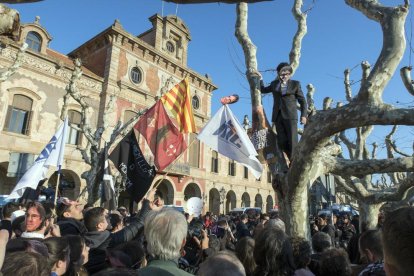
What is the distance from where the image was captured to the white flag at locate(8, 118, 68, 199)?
240 inches

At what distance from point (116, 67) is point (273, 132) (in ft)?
63.1

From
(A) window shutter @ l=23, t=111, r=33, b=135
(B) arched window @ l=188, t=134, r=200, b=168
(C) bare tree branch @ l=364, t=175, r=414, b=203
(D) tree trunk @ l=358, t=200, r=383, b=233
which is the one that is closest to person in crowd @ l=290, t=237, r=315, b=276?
(C) bare tree branch @ l=364, t=175, r=414, b=203

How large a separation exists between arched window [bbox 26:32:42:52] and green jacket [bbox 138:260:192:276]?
20.5 metres

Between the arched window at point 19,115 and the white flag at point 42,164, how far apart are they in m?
12.0

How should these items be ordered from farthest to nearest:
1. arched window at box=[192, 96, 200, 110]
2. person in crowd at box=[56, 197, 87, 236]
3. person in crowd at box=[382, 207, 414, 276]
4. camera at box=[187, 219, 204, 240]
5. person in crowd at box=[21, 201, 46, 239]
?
arched window at box=[192, 96, 200, 110] < camera at box=[187, 219, 204, 240] < person in crowd at box=[56, 197, 87, 236] < person in crowd at box=[21, 201, 46, 239] < person in crowd at box=[382, 207, 414, 276]

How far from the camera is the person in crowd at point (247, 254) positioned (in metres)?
2.80

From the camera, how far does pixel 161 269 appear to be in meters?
1.97

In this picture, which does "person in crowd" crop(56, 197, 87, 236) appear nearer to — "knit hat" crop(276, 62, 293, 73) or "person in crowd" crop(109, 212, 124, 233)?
"person in crowd" crop(109, 212, 124, 233)

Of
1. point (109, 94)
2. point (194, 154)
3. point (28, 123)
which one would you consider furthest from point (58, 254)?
point (194, 154)

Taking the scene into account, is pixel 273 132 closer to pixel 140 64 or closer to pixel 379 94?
pixel 379 94

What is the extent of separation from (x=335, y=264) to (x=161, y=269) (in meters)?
1.66

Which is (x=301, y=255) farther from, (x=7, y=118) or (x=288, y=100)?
(x=7, y=118)

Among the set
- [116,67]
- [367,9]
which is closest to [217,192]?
[116,67]

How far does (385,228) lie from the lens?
1.12 m
